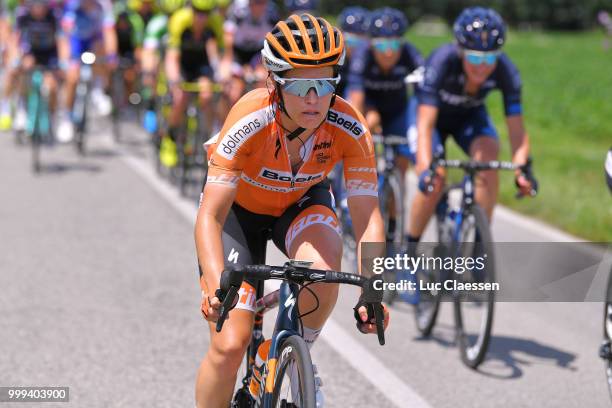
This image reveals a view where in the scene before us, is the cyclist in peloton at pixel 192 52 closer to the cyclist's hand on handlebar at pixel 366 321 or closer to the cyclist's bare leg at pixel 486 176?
the cyclist's bare leg at pixel 486 176

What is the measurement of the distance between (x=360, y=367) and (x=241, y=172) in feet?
7.43

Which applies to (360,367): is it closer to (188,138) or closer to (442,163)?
(442,163)

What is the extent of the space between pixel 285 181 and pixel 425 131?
8.75 feet

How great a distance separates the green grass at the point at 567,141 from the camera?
10828 mm

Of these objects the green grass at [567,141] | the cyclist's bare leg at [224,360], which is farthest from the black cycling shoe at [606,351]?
the green grass at [567,141]

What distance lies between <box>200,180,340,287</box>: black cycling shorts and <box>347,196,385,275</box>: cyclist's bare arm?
0.66ft

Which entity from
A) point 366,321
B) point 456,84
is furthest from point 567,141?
point 366,321

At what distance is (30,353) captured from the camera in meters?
6.48

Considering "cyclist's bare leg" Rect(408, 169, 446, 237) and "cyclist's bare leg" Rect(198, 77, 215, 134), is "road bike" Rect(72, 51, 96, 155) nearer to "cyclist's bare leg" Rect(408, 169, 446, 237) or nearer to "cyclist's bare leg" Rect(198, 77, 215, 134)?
"cyclist's bare leg" Rect(198, 77, 215, 134)

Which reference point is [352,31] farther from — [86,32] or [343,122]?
[86,32]

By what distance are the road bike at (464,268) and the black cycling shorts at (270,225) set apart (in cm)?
194

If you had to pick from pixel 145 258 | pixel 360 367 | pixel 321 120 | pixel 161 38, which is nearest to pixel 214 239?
pixel 321 120

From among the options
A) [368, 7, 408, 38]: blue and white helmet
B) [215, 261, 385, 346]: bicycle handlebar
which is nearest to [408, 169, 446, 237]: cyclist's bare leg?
[368, 7, 408, 38]: blue and white helmet

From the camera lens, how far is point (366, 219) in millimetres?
4434
